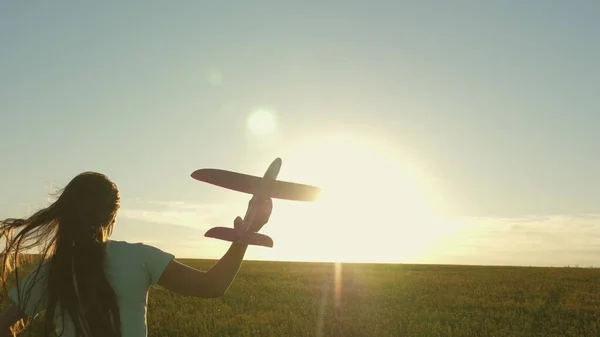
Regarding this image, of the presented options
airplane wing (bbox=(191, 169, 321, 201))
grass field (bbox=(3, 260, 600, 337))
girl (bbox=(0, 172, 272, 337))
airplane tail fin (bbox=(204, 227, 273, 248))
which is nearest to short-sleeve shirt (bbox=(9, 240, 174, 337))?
girl (bbox=(0, 172, 272, 337))

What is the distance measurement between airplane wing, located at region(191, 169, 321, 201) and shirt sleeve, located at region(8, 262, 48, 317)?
1625mm

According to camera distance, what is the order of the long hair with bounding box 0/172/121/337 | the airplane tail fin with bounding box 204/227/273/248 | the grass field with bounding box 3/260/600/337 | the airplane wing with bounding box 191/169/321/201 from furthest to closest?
1. the grass field with bounding box 3/260/600/337
2. the airplane wing with bounding box 191/169/321/201
3. the airplane tail fin with bounding box 204/227/273/248
4. the long hair with bounding box 0/172/121/337

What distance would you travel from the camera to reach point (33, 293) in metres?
3.45

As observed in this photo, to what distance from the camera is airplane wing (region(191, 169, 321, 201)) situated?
4.52m

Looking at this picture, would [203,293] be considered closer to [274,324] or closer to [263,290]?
[274,324]

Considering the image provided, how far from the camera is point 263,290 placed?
22.5m

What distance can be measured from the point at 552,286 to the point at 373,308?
11.0 metres

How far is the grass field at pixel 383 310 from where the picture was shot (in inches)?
555

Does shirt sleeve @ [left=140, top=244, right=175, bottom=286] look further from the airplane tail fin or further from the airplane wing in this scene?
the airplane wing

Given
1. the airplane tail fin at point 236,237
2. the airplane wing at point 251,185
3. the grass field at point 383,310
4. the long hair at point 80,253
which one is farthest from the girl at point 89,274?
the grass field at point 383,310

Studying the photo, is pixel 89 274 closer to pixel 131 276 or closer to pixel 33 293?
pixel 131 276

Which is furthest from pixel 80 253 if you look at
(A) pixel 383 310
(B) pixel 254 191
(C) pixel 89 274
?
(A) pixel 383 310

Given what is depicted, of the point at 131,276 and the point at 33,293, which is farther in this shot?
the point at 33,293

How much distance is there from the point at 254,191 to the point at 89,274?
1515 millimetres
